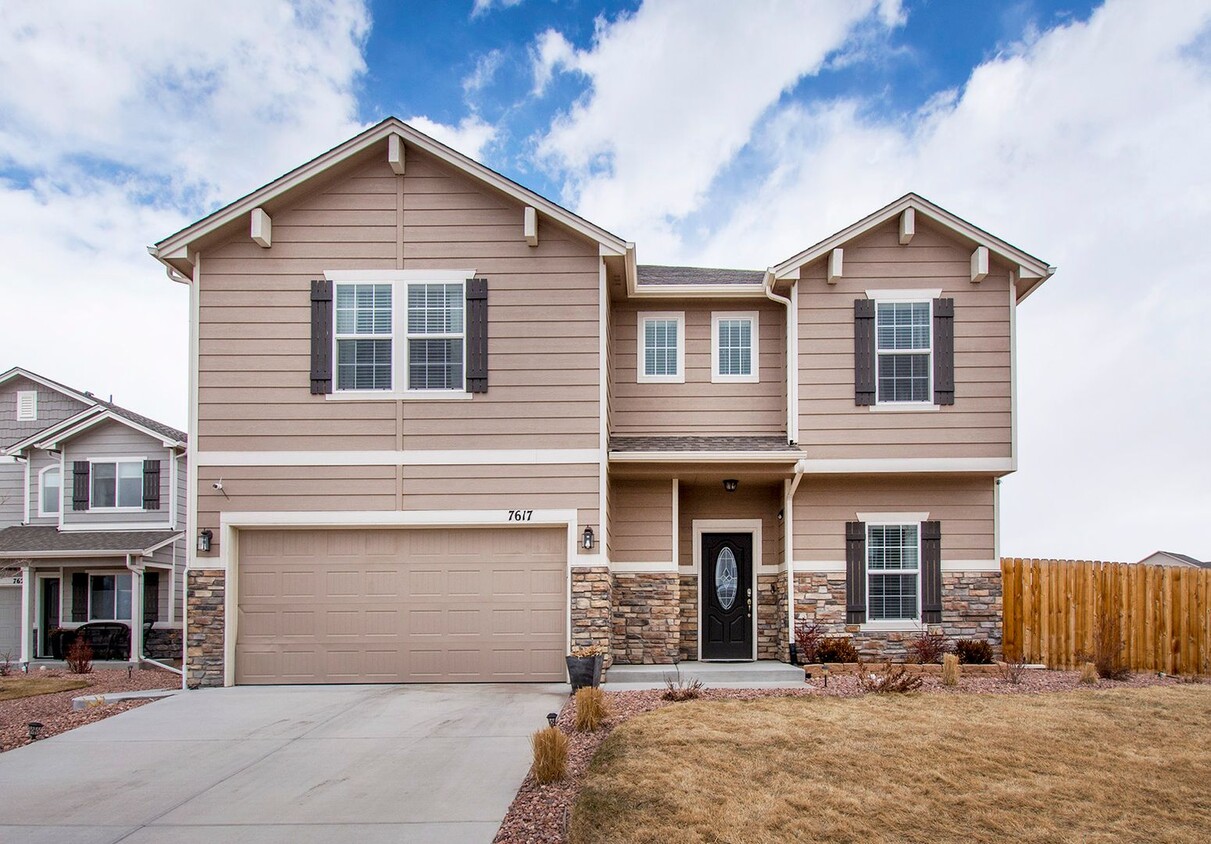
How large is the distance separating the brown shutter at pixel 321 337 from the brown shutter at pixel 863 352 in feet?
24.4

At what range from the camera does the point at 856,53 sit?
50.2 feet

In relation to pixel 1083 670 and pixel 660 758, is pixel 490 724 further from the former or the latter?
pixel 1083 670

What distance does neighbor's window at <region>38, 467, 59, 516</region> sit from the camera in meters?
21.3

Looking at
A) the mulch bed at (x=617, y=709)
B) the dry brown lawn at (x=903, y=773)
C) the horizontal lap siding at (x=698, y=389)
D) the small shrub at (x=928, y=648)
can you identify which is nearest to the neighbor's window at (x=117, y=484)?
the horizontal lap siding at (x=698, y=389)

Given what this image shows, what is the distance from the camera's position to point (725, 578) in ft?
47.7

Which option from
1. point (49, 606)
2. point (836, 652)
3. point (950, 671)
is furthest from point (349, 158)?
point (49, 606)

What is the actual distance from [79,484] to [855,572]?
1674 centimetres

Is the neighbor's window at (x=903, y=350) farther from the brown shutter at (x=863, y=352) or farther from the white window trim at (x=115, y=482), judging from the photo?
the white window trim at (x=115, y=482)

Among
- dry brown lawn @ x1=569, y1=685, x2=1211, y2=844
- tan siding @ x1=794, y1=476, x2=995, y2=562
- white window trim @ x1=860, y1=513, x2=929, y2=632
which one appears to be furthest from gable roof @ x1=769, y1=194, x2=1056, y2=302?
dry brown lawn @ x1=569, y1=685, x2=1211, y2=844

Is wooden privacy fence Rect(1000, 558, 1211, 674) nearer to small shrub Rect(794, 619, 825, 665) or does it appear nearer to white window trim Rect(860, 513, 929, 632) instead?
white window trim Rect(860, 513, 929, 632)

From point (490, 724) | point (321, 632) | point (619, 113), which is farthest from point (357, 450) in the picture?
point (619, 113)

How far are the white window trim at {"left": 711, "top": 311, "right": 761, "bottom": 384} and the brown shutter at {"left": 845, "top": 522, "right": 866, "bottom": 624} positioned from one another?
105 inches

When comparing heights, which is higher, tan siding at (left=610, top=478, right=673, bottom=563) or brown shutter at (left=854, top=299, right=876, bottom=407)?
brown shutter at (left=854, top=299, right=876, bottom=407)

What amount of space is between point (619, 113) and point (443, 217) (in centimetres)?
472
